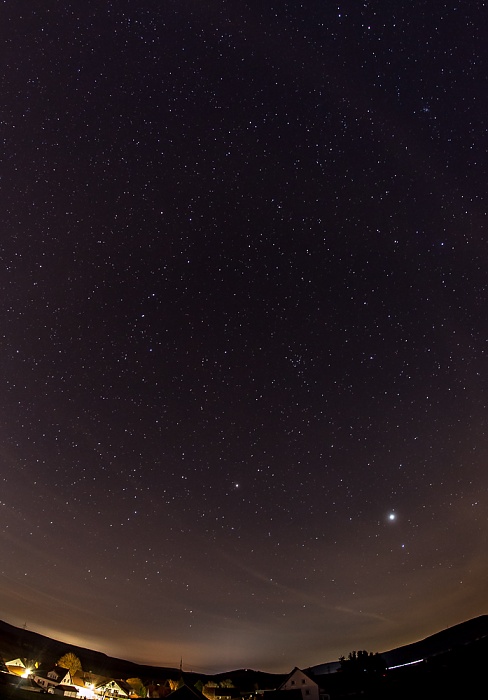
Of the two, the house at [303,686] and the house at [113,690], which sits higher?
the house at [303,686]

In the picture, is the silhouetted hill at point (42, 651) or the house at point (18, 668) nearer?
the house at point (18, 668)

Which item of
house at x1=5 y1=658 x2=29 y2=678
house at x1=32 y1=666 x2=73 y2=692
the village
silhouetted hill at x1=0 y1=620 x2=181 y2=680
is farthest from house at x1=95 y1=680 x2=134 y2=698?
silhouetted hill at x1=0 y1=620 x2=181 y2=680

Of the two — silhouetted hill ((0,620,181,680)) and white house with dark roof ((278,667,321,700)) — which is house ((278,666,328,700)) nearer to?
white house with dark roof ((278,667,321,700))

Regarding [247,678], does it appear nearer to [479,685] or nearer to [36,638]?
[36,638]

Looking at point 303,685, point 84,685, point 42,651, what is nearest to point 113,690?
point 84,685

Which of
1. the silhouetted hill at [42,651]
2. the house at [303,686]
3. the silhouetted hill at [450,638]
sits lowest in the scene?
the silhouetted hill at [42,651]

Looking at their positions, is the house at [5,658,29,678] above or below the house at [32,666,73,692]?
above

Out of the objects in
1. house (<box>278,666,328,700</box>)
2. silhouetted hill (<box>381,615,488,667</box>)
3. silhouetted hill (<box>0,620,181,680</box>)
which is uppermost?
silhouetted hill (<box>381,615,488,667</box>)

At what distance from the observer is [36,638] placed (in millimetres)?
191250

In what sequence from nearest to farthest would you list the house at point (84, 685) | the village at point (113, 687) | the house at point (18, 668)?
the village at point (113, 687) < the house at point (18, 668) < the house at point (84, 685)

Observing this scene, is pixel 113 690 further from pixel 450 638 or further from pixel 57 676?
pixel 450 638

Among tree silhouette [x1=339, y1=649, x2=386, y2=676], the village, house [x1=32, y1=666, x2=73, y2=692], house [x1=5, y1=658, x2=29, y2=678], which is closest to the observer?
the village

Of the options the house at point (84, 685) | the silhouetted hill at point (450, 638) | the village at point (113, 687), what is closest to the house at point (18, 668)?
the village at point (113, 687)

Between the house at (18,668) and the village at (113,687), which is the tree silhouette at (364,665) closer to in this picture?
the village at (113,687)
